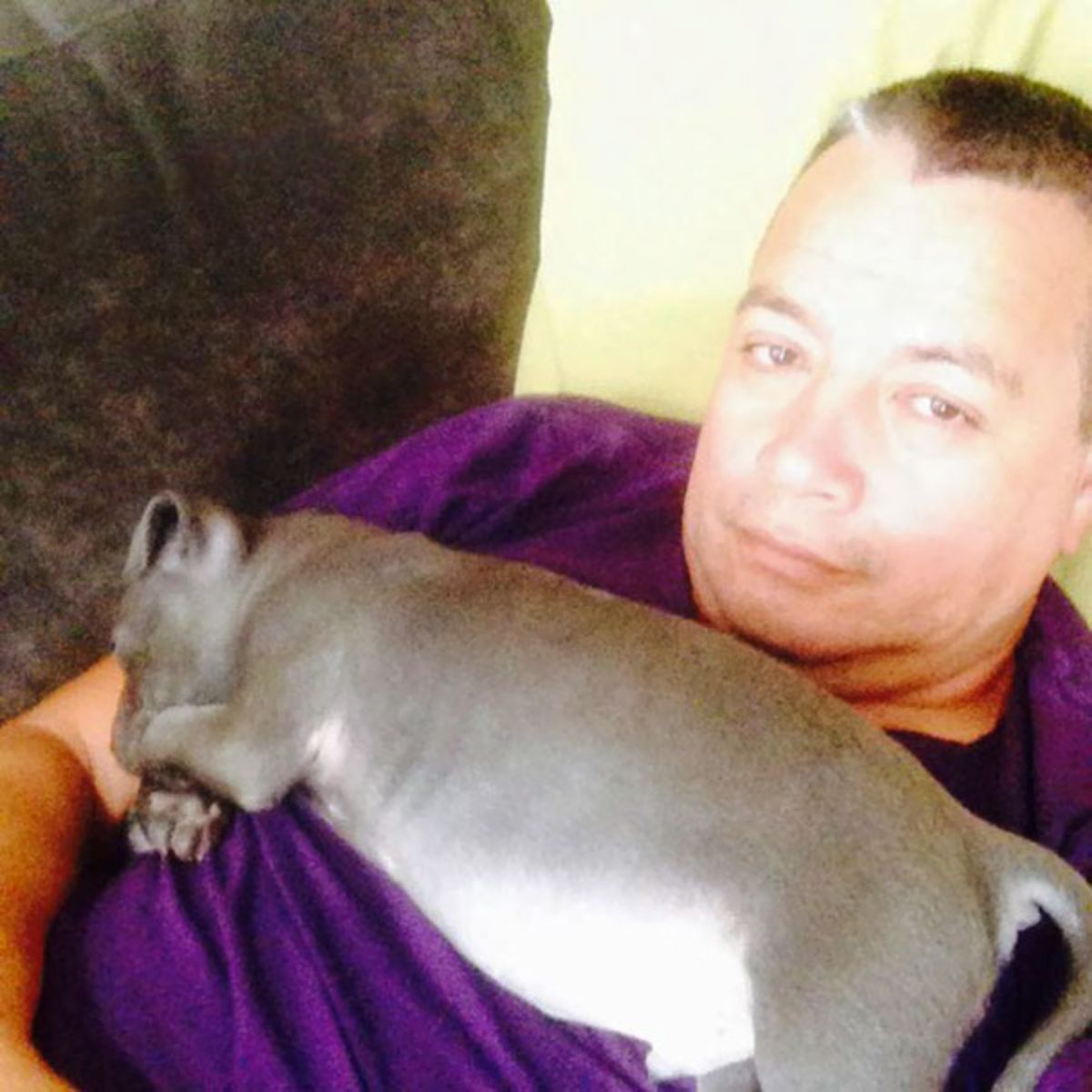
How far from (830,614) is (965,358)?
0.69ft

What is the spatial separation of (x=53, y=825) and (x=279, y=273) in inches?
19.5

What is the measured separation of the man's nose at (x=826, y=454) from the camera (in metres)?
0.94

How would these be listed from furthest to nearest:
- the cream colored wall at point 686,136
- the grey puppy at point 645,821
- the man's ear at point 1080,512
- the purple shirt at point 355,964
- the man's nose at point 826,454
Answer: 1. the cream colored wall at point 686,136
2. the man's ear at point 1080,512
3. the man's nose at point 826,454
4. the purple shirt at point 355,964
5. the grey puppy at point 645,821

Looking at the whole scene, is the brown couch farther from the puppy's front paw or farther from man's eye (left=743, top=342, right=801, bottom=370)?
man's eye (left=743, top=342, right=801, bottom=370)

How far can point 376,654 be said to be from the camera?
35.3 inches

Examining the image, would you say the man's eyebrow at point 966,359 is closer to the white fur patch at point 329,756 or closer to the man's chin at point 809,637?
the man's chin at point 809,637

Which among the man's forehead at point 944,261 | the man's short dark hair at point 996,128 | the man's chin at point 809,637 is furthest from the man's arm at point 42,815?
the man's short dark hair at point 996,128

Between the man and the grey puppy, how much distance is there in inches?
2.4

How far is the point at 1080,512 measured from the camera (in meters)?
1.08

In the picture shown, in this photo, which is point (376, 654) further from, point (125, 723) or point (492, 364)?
point (492, 364)

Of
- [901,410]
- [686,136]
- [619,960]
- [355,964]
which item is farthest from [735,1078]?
[686,136]

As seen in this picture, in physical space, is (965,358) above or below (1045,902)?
above

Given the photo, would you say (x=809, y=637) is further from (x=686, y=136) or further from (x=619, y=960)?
(x=686, y=136)

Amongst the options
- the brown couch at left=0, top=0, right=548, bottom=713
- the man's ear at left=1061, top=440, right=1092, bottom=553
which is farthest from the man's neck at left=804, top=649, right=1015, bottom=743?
the brown couch at left=0, top=0, right=548, bottom=713
